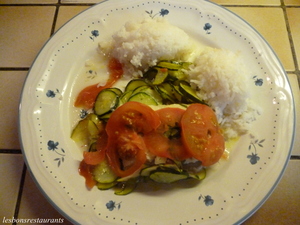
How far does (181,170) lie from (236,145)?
0.39 metres

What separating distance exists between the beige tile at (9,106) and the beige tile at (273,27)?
5.62 feet

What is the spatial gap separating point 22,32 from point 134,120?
50.8 inches

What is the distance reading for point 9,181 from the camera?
4.98ft

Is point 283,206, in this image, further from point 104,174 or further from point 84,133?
point 84,133

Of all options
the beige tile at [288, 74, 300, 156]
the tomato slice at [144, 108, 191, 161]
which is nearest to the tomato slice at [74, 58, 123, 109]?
the tomato slice at [144, 108, 191, 161]

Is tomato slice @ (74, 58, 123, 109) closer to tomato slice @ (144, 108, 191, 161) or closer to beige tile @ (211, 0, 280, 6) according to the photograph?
tomato slice @ (144, 108, 191, 161)

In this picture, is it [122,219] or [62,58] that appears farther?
[62,58]

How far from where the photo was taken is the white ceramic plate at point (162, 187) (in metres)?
1.30

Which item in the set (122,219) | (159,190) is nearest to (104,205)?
(122,219)

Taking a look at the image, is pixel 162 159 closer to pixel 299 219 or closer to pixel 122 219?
pixel 122 219

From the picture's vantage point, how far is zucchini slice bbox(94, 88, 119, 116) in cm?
150

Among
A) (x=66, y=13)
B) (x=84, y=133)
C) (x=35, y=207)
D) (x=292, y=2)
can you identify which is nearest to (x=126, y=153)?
(x=84, y=133)

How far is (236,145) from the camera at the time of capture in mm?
1501

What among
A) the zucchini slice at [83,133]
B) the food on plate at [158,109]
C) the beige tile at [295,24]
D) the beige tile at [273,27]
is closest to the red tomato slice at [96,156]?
the food on plate at [158,109]
